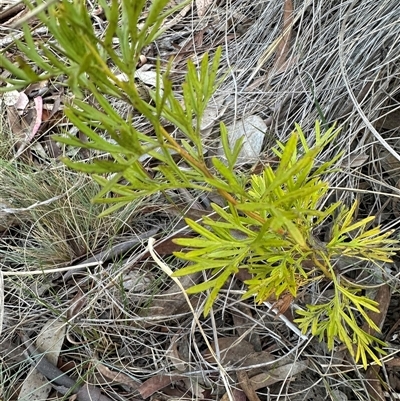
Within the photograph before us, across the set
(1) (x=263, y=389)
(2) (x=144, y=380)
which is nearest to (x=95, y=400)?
(2) (x=144, y=380)

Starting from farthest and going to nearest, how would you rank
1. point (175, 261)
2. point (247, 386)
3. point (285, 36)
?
point (285, 36)
point (175, 261)
point (247, 386)

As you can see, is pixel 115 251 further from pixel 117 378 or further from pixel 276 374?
pixel 276 374

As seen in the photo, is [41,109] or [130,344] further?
[41,109]

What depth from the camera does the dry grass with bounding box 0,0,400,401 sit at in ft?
4.20

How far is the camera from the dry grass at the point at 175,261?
1.28 m

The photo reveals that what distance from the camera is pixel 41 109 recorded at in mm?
1803

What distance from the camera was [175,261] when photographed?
1394mm

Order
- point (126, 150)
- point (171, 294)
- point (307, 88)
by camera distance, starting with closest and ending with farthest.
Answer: point (126, 150) → point (171, 294) → point (307, 88)

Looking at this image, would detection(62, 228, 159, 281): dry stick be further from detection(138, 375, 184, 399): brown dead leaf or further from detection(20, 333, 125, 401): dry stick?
detection(138, 375, 184, 399): brown dead leaf

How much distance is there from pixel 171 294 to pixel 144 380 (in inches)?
9.5

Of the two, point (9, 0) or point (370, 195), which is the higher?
point (9, 0)

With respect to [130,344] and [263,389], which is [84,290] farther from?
[263,389]

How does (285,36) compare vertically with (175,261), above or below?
above

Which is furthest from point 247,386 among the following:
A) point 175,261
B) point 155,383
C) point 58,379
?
point 58,379
